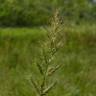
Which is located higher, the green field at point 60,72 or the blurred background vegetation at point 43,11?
the green field at point 60,72

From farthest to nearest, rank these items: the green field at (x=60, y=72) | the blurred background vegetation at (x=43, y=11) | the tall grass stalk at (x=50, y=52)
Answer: the blurred background vegetation at (x=43, y=11)
the green field at (x=60, y=72)
the tall grass stalk at (x=50, y=52)

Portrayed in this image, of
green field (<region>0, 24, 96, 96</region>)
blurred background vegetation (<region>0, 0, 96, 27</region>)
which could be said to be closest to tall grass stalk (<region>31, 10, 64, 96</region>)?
green field (<region>0, 24, 96, 96</region>)

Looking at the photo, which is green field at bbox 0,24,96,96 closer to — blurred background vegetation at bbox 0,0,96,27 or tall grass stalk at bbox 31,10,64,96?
tall grass stalk at bbox 31,10,64,96

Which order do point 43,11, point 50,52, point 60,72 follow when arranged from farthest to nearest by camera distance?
point 43,11 → point 60,72 → point 50,52

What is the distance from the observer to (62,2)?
1473 centimetres

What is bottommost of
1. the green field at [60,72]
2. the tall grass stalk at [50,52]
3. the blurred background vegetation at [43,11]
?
the blurred background vegetation at [43,11]

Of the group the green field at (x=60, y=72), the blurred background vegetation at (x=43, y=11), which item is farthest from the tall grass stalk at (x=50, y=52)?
the blurred background vegetation at (x=43, y=11)

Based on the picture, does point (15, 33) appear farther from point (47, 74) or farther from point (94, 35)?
point (47, 74)

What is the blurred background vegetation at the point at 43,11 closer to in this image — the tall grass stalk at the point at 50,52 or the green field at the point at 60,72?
the green field at the point at 60,72

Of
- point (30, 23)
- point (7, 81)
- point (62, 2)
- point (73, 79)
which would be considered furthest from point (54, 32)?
point (30, 23)

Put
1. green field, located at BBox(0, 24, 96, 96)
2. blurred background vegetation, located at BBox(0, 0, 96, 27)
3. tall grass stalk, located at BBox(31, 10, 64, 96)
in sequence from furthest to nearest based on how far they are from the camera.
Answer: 1. blurred background vegetation, located at BBox(0, 0, 96, 27)
2. green field, located at BBox(0, 24, 96, 96)
3. tall grass stalk, located at BBox(31, 10, 64, 96)

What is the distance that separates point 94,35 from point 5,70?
894cm

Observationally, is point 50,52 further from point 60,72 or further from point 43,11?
point 43,11

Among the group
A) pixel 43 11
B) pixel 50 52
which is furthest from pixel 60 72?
pixel 43 11
